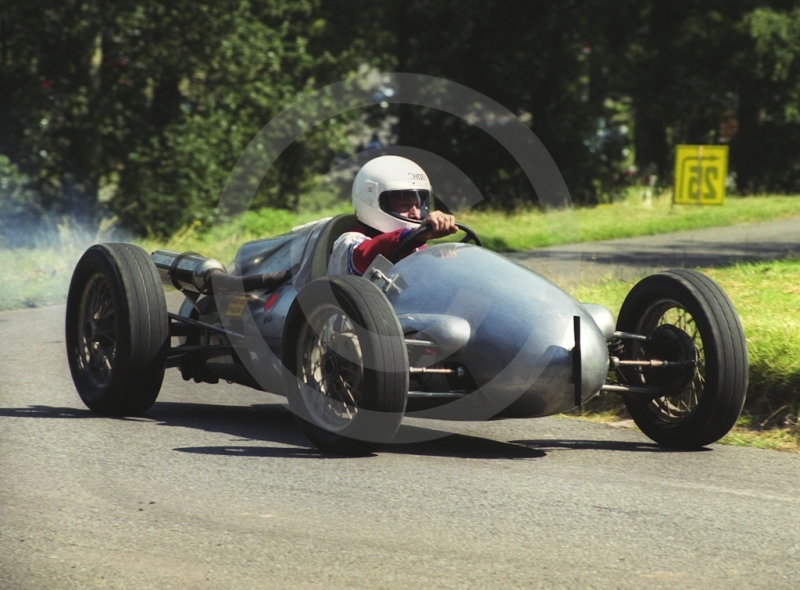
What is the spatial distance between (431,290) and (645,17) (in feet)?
94.2

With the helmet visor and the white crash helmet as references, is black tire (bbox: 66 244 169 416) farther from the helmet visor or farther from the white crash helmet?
the helmet visor

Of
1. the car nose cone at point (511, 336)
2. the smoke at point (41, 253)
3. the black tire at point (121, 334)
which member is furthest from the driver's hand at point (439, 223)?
the smoke at point (41, 253)

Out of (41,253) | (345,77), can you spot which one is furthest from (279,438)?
(345,77)

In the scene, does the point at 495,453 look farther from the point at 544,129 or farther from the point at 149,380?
the point at 544,129

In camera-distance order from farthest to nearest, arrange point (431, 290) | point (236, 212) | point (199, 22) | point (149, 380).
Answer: point (236, 212) → point (199, 22) → point (149, 380) → point (431, 290)

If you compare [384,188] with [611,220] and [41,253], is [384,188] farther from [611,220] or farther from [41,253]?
[611,220]

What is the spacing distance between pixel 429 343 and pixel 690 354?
133 centimetres

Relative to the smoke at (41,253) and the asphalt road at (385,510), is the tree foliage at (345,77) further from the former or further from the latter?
the asphalt road at (385,510)

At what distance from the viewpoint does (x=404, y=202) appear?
6.67 metres

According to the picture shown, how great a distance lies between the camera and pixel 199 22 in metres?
24.0

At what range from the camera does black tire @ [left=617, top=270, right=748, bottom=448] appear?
5918 millimetres

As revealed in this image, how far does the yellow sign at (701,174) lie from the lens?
68.3 ft

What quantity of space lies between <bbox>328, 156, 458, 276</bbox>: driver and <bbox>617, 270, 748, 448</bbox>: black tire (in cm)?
115

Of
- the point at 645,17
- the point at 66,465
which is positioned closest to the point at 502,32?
the point at 645,17
